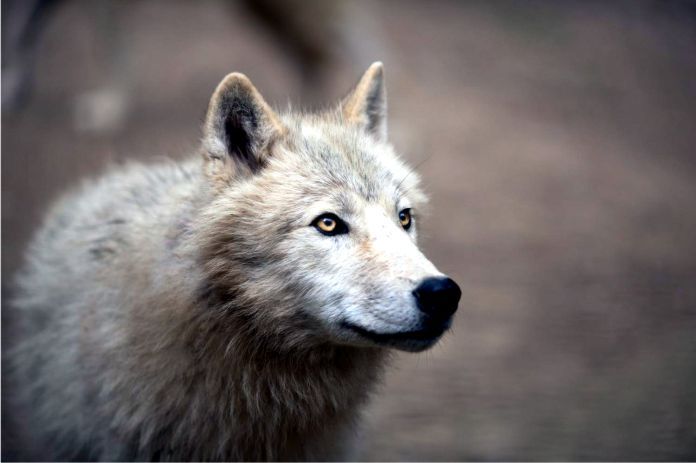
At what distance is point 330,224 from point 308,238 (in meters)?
0.13

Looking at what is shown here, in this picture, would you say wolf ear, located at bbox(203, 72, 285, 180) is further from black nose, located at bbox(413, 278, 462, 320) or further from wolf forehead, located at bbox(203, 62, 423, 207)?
black nose, located at bbox(413, 278, 462, 320)

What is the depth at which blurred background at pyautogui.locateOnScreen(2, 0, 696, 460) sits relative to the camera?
5.35m

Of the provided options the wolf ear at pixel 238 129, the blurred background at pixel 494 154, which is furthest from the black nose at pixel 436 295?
the blurred background at pixel 494 154

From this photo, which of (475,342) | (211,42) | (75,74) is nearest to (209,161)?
(475,342)

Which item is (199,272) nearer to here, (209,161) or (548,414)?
(209,161)

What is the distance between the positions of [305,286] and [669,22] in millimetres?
13364

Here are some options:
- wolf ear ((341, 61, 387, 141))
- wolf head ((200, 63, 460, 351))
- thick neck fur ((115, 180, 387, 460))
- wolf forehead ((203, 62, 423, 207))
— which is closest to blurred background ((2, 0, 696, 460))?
wolf ear ((341, 61, 387, 141))

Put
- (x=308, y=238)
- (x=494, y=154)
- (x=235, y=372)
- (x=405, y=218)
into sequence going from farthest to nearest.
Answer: (x=494, y=154)
(x=405, y=218)
(x=235, y=372)
(x=308, y=238)

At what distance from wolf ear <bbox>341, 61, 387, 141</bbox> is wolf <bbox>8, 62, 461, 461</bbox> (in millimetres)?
12

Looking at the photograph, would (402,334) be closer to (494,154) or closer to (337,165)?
(337,165)

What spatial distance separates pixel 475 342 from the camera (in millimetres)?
6461

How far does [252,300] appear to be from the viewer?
3385 millimetres

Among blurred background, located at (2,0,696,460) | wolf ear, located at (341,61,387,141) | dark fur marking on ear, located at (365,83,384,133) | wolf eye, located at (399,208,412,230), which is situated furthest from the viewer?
blurred background, located at (2,0,696,460)

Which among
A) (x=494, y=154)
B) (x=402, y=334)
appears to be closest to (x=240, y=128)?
(x=402, y=334)
